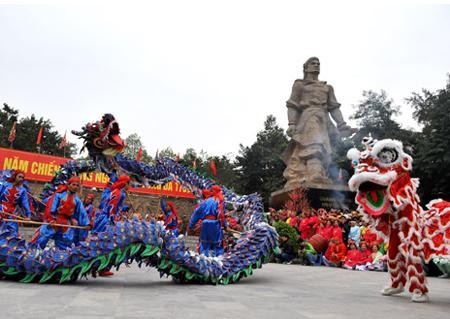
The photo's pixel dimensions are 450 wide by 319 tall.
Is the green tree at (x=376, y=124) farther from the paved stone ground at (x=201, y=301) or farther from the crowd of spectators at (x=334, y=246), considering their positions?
the paved stone ground at (x=201, y=301)

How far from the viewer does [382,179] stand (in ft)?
19.3

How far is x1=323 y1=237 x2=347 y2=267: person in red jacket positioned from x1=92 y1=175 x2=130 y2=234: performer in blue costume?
6.13 metres

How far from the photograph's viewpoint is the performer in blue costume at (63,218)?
273 inches

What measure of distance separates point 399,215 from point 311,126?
15.4m

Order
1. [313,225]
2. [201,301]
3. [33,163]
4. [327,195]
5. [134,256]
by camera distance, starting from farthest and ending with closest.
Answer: [33,163]
[327,195]
[313,225]
[134,256]
[201,301]

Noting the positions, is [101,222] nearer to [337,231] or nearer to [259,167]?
[337,231]

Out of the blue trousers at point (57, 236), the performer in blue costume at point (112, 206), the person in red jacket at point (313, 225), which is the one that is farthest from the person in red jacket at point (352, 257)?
the blue trousers at point (57, 236)

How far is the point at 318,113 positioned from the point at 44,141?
93.4ft

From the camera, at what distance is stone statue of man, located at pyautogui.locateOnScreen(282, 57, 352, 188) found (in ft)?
67.6

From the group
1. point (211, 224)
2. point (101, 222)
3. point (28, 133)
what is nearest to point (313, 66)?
point (211, 224)

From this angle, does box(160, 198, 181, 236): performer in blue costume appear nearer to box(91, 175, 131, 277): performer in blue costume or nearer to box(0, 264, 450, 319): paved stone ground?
box(91, 175, 131, 277): performer in blue costume

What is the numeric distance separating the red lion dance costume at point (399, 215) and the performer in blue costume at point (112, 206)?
432 cm

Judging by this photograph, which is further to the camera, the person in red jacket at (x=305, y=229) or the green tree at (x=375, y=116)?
the green tree at (x=375, y=116)

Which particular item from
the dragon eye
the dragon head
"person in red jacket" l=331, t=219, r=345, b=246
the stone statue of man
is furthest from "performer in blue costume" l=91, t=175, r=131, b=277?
the stone statue of man
